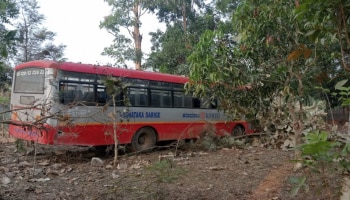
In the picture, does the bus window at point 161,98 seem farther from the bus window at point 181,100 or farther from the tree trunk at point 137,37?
the tree trunk at point 137,37

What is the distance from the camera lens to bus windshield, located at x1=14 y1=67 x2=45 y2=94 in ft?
26.1

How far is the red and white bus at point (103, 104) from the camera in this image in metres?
7.71

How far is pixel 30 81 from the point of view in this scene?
828cm

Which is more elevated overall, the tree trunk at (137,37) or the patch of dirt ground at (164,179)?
the tree trunk at (137,37)

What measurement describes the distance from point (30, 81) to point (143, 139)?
11.4 feet

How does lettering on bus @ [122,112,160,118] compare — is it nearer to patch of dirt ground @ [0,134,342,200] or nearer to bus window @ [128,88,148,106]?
bus window @ [128,88,148,106]

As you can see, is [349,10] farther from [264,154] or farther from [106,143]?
[106,143]

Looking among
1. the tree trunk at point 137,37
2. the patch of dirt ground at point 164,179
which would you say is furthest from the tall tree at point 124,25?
the patch of dirt ground at point 164,179

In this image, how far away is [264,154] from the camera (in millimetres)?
8016

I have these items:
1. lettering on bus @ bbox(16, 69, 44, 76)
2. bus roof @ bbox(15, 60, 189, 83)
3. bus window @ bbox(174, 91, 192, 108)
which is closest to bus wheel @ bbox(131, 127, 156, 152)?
bus window @ bbox(174, 91, 192, 108)

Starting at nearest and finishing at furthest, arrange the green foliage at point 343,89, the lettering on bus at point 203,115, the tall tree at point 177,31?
the green foliage at point 343,89
the lettering on bus at point 203,115
the tall tree at point 177,31

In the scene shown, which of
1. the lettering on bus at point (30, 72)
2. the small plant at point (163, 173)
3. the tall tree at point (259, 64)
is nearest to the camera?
the small plant at point (163, 173)

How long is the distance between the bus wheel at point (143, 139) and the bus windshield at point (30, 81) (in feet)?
9.54

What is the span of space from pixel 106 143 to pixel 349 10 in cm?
714
